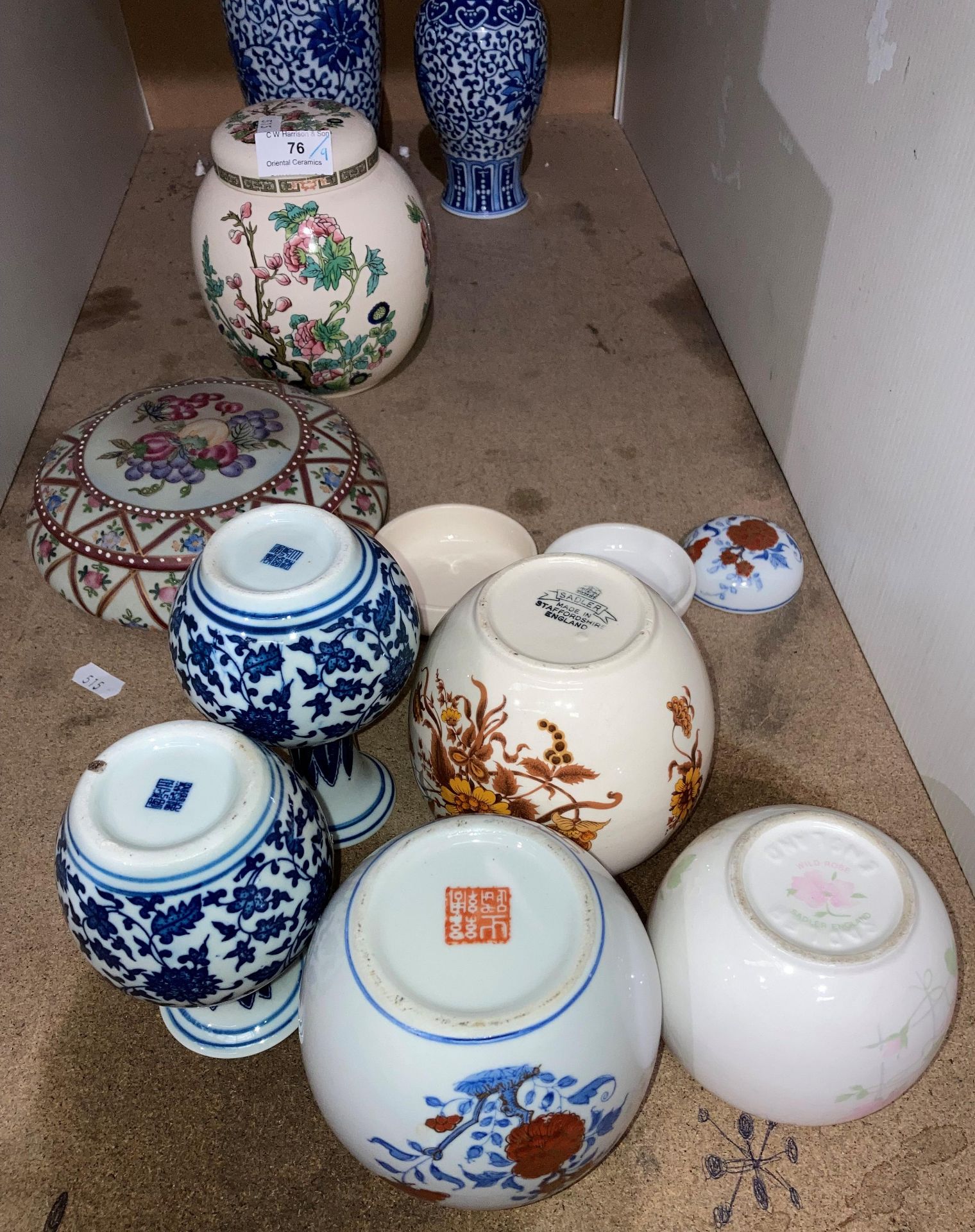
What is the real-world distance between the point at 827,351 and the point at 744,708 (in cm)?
64

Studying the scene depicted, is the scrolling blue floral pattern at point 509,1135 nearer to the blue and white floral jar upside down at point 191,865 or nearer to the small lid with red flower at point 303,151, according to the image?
the blue and white floral jar upside down at point 191,865

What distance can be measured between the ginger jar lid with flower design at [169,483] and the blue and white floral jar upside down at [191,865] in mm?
669

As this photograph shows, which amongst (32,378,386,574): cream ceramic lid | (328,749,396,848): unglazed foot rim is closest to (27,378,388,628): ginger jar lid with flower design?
(32,378,386,574): cream ceramic lid

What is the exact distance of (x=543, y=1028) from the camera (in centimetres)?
85

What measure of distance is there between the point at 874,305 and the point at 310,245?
0.96 meters

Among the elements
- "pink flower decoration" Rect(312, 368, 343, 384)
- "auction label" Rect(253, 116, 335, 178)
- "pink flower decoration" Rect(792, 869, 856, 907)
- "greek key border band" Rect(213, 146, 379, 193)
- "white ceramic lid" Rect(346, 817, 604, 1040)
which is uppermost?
"auction label" Rect(253, 116, 335, 178)

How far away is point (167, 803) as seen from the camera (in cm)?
95

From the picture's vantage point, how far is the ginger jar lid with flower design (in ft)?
5.32

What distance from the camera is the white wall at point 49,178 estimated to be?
210 cm

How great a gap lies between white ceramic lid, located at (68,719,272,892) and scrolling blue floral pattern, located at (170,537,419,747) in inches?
2.8

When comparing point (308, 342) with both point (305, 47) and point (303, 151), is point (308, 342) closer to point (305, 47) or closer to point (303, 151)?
point (303, 151)

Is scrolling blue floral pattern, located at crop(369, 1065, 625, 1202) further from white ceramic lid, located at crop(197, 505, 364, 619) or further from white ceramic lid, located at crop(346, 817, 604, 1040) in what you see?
white ceramic lid, located at crop(197, 505, 364, 619)

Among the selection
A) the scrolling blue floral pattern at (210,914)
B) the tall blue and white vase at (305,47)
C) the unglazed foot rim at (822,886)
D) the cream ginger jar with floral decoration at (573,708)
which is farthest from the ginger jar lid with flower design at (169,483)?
the tall blue and white vase at (305,47)

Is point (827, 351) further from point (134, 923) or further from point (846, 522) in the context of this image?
point (134, 923)
